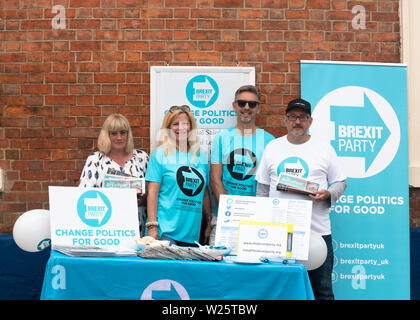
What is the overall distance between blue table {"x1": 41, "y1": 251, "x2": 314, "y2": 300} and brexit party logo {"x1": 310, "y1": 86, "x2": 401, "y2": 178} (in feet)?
6.86

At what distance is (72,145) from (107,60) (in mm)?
975

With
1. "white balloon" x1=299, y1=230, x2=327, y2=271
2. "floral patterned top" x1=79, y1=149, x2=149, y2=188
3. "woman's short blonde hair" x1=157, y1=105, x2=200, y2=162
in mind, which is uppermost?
"woman's short blonde hair" x1=157, y1=105, x2=200, y2=162

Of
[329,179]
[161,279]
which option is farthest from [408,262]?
[161,279]

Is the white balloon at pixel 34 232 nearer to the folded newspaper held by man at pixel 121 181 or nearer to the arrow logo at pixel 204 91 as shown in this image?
the folded newspaper held by man at pixel 121 181

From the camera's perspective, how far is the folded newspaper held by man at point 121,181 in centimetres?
396

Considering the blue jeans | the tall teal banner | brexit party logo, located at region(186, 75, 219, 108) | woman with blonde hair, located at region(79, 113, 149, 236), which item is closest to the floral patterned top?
woman with blonde hair, located at region(79, 113, 149, 236)

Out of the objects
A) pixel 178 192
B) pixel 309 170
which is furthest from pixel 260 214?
pixel 178 192

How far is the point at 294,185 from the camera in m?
3.79

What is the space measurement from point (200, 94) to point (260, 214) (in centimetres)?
190

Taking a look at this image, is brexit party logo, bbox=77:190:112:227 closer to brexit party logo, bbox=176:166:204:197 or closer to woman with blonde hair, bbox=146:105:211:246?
woman with blonde hair, bbox=146:105:211:246

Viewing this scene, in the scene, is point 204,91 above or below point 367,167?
above

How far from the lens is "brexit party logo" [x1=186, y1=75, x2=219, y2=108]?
489 centimetres

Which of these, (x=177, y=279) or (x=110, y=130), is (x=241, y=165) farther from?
(x=177, y=279)

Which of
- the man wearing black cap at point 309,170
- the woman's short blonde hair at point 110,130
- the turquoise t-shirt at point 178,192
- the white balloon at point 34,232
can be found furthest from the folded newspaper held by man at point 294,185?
the white balloon at point 34,232
